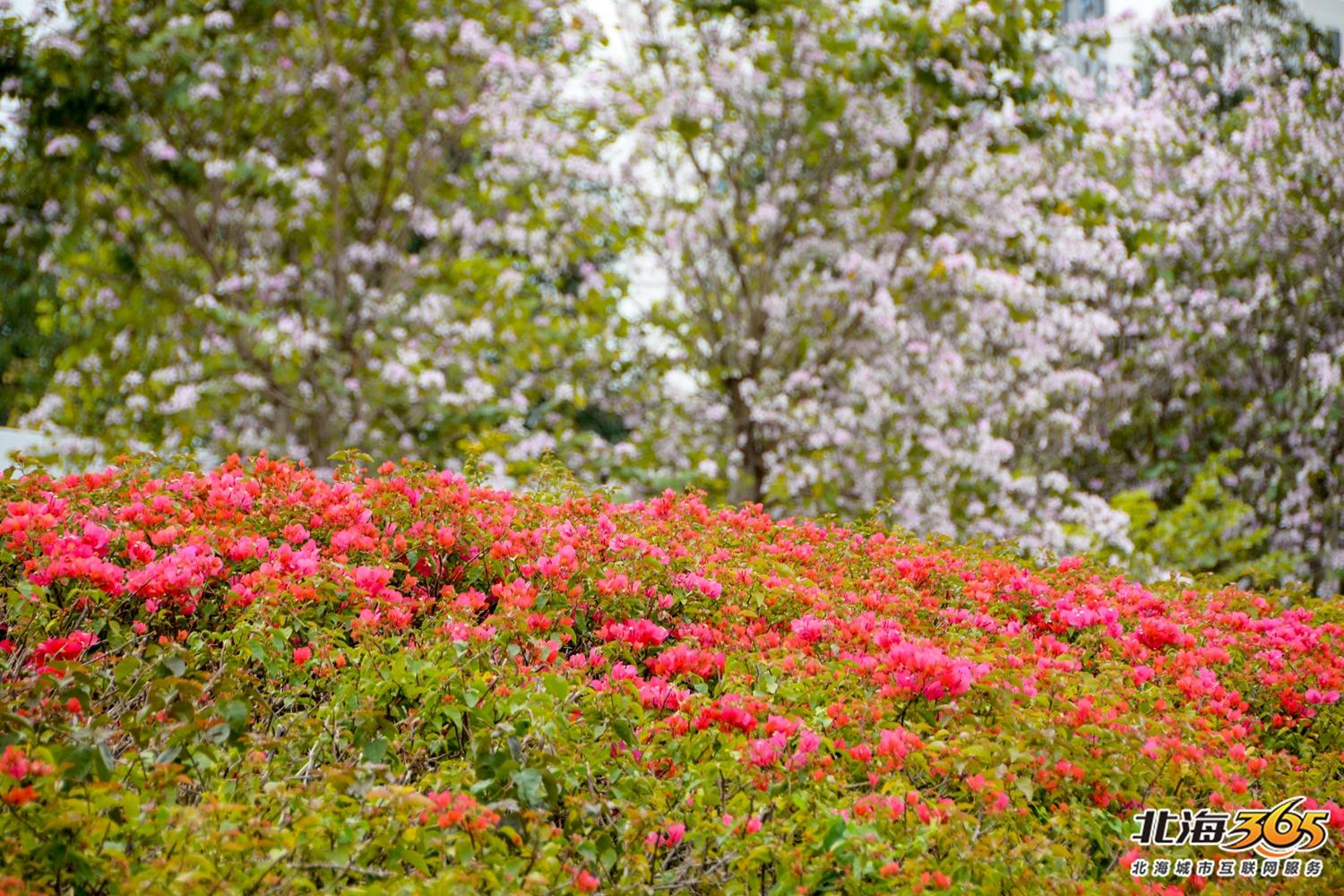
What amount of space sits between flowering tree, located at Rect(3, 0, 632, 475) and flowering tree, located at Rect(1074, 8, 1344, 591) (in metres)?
5.12

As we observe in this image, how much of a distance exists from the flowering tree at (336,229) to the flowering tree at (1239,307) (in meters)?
5.12

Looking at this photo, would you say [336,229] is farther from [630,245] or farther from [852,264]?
[852,264]

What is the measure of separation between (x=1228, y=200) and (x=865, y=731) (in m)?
9.85

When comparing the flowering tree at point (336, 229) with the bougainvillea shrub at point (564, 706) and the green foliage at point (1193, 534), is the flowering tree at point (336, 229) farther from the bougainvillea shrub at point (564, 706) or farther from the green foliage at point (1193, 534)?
the bougainvillea shrub at point (564, 706)

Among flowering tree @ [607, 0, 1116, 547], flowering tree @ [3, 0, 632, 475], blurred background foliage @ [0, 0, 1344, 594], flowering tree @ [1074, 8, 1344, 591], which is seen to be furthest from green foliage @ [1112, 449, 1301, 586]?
flowering tree @ [3, 0, 632, 475]

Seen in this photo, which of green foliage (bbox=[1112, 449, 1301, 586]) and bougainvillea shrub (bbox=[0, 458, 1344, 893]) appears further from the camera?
green foliage (bbox=[1112, 449, 1301, 586])

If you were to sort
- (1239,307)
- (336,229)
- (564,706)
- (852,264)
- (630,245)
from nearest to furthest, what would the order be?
1. (564,706)
2. (852,264)
3. (336,229)
4. (630,245)
5. (1239,307)

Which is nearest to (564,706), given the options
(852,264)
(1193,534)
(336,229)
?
(852,264)

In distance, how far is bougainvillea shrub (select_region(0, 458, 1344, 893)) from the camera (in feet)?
7.27

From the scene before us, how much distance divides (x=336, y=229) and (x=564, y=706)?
741cm

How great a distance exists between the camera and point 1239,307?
34.2 feet

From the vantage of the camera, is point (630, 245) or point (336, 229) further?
point (630, 245)

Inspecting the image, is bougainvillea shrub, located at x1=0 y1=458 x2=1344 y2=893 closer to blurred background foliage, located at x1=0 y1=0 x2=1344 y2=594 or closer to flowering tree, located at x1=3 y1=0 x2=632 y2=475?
blurred background foliage, located at x1=0 y1=0 x2=1344 y2=594

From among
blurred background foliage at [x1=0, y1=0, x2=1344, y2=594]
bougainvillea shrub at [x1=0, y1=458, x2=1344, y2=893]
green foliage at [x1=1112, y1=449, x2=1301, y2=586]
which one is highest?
blurred background foliage at [x1=0, y1=0, x2=1344, y2=594]
